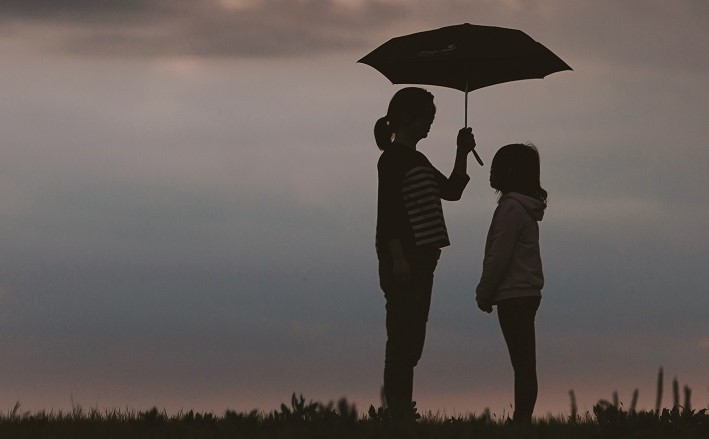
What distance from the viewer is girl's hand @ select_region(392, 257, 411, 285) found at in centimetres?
930

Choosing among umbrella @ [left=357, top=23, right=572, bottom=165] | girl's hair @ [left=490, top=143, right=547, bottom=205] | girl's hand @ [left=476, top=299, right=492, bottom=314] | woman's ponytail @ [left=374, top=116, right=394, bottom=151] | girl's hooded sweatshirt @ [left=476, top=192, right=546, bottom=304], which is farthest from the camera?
umbrella @ [left=357, top=23, right=572, bottom=165]

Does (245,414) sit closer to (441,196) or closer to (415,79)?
(441,196)

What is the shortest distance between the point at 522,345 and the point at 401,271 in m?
1.18

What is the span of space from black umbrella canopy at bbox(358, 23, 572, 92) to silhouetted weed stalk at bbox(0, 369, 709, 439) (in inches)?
124

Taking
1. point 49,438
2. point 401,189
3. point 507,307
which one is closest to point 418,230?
point 401,189

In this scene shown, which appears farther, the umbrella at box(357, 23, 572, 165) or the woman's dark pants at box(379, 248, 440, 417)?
the umbrella at box(357, 23, 572, 165)

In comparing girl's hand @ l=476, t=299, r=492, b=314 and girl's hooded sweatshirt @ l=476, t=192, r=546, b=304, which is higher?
girl's hooded sweatshirt @ l=476, t=192, r=546, b=304

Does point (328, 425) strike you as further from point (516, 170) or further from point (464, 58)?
point (464, 58)

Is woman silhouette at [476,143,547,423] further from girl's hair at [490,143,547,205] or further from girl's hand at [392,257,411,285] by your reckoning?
girl's hand at [392,257,411,285]

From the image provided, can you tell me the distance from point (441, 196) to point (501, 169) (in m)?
0.55

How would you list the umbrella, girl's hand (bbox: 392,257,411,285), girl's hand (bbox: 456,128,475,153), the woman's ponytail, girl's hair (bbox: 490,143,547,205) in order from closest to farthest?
1. girl's hand (bbox: 392,257,411,285)
2. girl's hair (bbox: 490,143,547,205)
3. the woman's ponytail
4. girl's hand (bbox: 456,128,475,153)
5. the umbrella

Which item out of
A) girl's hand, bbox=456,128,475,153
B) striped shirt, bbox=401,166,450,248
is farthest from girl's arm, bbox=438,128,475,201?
striped shirt, bbox=401,166,450,248

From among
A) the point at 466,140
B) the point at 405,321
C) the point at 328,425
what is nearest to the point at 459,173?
the point at 466,140

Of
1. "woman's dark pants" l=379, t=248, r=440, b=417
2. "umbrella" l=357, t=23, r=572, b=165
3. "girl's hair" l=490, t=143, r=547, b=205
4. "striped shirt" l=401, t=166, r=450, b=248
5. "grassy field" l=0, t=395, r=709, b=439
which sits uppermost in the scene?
"umbrella" l=357, t=23, r=572, b=165
